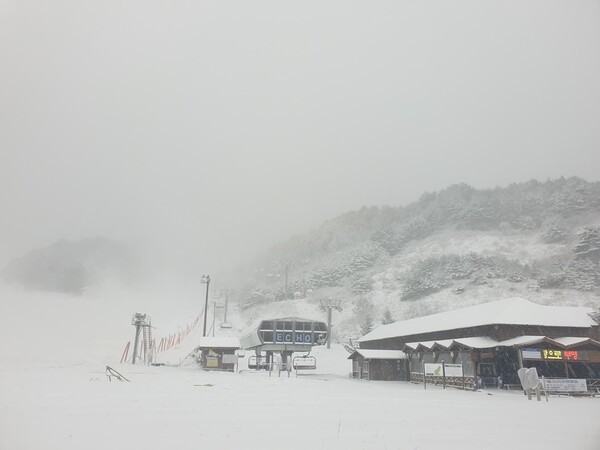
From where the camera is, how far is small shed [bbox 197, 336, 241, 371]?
38375 mm

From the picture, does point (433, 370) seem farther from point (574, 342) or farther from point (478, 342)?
point (574, 342)

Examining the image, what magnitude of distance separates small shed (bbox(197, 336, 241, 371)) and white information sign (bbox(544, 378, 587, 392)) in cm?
2502

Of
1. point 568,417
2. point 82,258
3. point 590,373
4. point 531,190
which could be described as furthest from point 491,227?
point 82,258

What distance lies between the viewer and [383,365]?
1432 inches

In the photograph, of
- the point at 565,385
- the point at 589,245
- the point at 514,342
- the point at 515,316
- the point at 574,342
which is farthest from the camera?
the point at 589,245

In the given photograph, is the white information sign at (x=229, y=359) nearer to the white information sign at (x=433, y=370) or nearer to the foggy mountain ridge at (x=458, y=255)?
the white information sign at (x=433, y=370)

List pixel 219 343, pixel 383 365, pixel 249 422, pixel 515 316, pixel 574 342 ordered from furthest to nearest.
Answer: pixel 219 343 < pixel 383 365 < pixel 515 316 < pixel 574 342 < pixel 249 422

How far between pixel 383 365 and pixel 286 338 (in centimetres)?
1292

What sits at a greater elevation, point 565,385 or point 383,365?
point 383,365

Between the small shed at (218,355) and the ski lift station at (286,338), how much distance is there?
17.1 ft

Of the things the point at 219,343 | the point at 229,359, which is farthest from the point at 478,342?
the point at 219,343

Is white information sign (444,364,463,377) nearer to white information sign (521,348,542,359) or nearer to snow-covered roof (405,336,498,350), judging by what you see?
snow-covered roof (405,336,498,350)

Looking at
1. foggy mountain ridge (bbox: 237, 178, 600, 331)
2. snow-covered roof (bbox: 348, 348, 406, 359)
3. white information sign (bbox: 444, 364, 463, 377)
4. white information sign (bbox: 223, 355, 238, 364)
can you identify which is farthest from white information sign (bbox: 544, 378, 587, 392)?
foggy mountain ridge (bbox: 237, 178, 600, 331)

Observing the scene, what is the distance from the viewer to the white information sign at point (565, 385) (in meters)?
24.2
